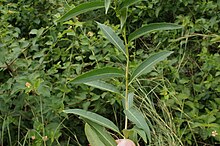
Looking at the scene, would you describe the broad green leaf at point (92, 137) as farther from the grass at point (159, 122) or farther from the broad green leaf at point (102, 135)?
the grass at point (159, 122)

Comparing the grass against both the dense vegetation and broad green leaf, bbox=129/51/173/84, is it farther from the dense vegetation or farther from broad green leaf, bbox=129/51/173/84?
broad green leaf, bbox=129/51/173/84

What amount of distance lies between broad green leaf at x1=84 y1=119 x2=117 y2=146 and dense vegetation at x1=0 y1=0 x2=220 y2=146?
693mm

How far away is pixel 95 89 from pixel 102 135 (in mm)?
897

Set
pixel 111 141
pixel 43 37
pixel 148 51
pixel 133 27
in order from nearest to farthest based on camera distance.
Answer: pixel 111 141 < pixel 43 37 < pixel 148 51 < pixel 133 27

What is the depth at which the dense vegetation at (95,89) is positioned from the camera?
61.7 inches

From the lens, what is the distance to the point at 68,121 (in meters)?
1.68

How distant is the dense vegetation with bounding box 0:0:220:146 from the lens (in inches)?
61.7

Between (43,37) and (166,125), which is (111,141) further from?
(43,37)

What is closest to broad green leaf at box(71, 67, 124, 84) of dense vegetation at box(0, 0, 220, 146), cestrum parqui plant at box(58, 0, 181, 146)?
cestrum parqui plant at box(58, 0, 181, 146)

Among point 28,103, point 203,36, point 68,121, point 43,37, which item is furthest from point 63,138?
point 203,36

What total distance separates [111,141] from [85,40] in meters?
1.05

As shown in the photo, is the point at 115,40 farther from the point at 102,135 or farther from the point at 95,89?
the point at 95,89

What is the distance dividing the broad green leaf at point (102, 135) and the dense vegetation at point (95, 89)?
0.69m

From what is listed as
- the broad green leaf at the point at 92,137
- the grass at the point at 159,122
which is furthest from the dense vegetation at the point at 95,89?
the broad green leaf at the point at 92,137
